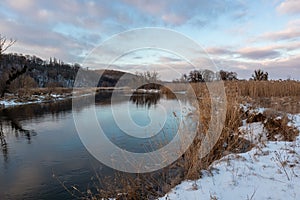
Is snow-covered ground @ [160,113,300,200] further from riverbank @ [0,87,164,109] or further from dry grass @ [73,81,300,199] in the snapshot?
riverbank @ [0,87,164,109]

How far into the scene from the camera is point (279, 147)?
180 inches

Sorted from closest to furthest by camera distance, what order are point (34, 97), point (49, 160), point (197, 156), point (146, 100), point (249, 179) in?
1. point (249, 179)
2. point (197, 156)
3. point (49, 160)
4. point (146, 100)
5. point (34, 97)

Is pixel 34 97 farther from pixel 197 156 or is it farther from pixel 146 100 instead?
pixel 197 156

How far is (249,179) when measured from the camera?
3.29 metres

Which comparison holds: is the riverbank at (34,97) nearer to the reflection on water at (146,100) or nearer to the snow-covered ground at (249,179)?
the reflection on water at (146,100)

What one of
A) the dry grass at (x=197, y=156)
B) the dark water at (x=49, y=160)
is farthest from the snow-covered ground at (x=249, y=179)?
the dark water at (x=49, y=160)

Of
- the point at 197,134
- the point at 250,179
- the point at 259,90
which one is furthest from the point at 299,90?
the point at 250,179

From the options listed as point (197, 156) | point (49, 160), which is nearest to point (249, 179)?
point (197, 156)

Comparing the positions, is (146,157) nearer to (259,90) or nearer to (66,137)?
(66,137)

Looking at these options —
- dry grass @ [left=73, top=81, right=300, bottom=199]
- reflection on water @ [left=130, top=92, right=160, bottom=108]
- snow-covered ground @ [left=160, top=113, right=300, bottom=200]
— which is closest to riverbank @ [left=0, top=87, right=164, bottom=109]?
reflection on water @ [left=130, top=92, right=160, bottom=108]

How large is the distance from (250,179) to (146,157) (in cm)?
258

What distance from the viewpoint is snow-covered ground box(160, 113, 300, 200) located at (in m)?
2.92

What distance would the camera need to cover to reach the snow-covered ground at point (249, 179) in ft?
9.58

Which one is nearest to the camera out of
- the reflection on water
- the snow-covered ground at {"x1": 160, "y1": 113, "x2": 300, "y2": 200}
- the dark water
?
the snow-covered ground at {"x1": 160, "y1": 113, "x2": 300, "y2": 200}
